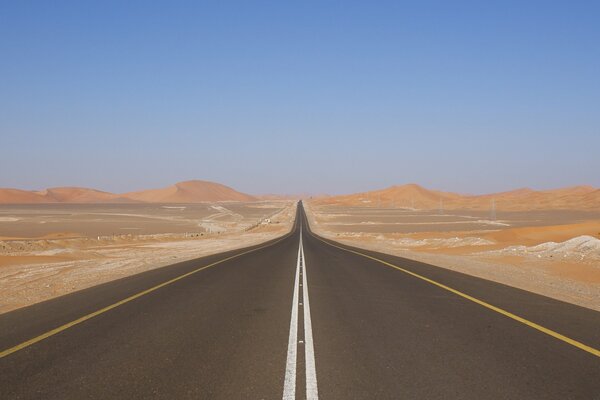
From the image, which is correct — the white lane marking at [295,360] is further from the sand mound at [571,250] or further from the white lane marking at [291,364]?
the sand mound at [571,250]

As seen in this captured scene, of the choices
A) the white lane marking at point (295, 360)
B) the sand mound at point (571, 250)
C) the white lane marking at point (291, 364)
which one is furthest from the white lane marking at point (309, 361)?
the sand mound at point (571, 250)

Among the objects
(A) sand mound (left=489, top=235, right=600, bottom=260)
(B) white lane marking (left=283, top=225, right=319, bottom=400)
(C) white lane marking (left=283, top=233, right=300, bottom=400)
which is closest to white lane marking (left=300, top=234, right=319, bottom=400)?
(B) white lane marking (left=283, top=225, right=319, bottom=400)

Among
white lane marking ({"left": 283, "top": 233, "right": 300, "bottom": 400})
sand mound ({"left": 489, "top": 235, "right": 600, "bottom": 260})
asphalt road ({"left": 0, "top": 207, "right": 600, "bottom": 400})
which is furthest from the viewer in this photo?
sand mound ({"left": 489, "top": 235, "right": 600, "bottom": 260})

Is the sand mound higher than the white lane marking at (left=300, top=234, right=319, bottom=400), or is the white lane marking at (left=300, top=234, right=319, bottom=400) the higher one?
the white lane marking at (left=300, top=234, right=319, bottom=400)

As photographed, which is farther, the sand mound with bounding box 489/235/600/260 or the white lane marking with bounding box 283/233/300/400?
the sand mound with bounding box 489/235/600/260

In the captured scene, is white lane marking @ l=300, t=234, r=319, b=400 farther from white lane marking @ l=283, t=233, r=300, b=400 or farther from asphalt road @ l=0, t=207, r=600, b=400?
white lane marking @ l=283, t=233, r=300, b=400

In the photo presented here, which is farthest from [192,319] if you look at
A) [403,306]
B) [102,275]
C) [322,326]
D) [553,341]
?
[102,275]

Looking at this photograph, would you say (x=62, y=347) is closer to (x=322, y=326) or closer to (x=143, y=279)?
(x=322, y=326)

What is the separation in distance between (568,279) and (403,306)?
9.47 metres

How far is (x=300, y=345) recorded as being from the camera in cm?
748

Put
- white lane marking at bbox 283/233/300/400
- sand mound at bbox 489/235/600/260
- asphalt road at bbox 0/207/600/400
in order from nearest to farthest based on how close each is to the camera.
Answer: white lane marking at bbox 283/233/300/400 → asphalt road at bbox 0/207/600/400 → sand mound at bbox 489/235/600/260

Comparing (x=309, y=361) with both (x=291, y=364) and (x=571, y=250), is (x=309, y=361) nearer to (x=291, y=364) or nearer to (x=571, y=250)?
(x=291, y=364)

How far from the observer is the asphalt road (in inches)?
219

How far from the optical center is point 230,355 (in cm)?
686
